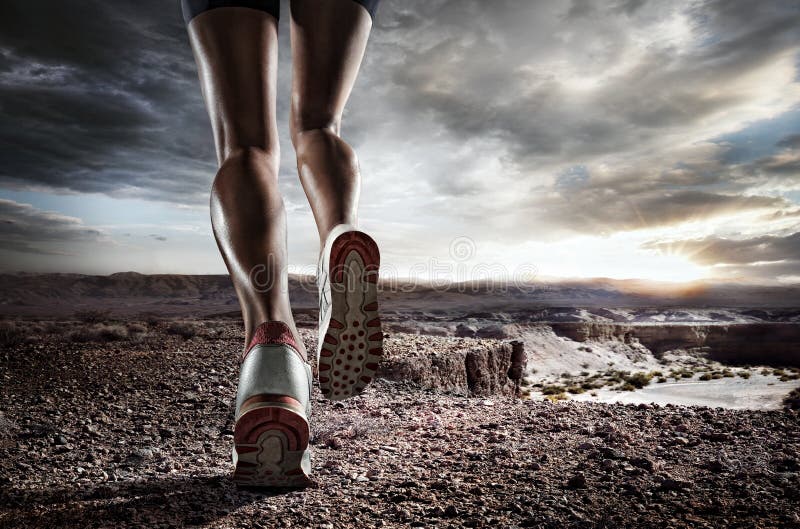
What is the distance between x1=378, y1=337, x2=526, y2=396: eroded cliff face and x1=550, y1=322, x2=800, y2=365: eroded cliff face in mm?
27386

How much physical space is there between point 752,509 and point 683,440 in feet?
2.68

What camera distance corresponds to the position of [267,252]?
4.59 feet

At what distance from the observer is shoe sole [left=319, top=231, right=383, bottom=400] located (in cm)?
138

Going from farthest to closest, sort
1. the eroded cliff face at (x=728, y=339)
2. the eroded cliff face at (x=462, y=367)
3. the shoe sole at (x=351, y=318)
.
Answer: the eroded cliff face at (x=728, y=339)
the eroded cliff face at (x=462, y=367)
the shoe sole at (x=351, y=318)

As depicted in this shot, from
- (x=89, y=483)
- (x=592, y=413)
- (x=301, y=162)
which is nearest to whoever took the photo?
(x=301, y=162)

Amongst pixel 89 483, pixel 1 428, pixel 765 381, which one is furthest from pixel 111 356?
pixel 765 381

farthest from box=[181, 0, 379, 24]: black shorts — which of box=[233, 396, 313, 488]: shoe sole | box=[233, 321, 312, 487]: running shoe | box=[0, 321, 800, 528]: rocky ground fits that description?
box=[0, 321, 800, 528]: rocky ground

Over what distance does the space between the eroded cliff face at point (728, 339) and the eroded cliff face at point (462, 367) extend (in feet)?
89.9

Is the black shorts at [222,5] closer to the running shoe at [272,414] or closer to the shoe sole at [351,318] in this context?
the shoe sole at [351,318]

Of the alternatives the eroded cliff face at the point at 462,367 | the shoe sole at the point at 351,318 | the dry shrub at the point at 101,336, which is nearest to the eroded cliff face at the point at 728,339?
the eroded cliff face at the point at 462,367

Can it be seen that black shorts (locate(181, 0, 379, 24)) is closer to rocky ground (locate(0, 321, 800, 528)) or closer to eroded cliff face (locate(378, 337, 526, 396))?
rocky ground (locate(0, 321, 800, 528))

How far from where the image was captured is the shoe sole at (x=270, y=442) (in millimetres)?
1259

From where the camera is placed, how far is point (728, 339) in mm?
36281

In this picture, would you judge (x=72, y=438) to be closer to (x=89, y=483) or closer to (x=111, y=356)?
(x=89, y=483)
